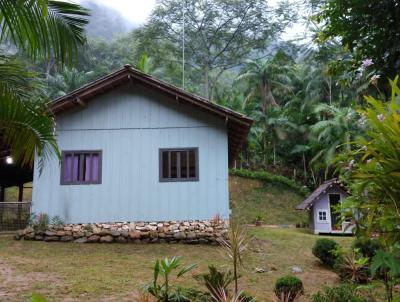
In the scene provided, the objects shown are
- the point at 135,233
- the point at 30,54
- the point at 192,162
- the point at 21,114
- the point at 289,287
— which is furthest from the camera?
the point at 192,162

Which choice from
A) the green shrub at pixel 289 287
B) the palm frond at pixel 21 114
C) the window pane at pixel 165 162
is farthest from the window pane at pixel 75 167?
the palm frond at pixel 21 114

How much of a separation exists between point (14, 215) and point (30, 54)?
984 centimetres

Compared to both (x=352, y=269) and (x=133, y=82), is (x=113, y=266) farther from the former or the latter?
(x=133, y=82)

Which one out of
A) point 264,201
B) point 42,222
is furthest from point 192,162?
point 264,201

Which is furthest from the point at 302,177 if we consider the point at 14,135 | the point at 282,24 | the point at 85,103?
the point at 14,135

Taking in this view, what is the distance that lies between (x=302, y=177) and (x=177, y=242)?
18720mm

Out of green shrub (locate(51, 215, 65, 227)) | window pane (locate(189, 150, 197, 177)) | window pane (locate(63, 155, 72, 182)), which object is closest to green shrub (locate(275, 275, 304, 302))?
window pane (locate(189, 150, 197, 177))

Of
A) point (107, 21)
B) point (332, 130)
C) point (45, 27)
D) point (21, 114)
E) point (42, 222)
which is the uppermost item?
point (107, 21)

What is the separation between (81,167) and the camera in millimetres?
12312

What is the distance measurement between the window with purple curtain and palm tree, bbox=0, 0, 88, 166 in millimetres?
7619

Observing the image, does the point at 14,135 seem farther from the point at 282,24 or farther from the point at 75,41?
the point at 282,24

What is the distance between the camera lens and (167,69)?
33.2 m

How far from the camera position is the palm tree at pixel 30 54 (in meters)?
3.45

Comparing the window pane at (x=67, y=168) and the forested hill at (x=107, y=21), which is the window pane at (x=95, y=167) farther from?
the forested hill at (x=107, y=21)
